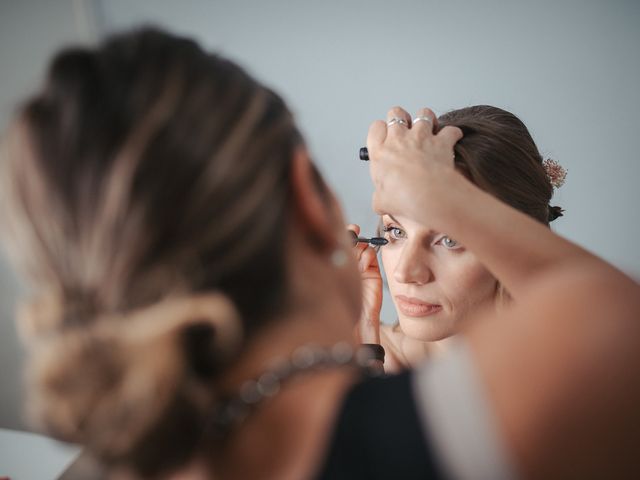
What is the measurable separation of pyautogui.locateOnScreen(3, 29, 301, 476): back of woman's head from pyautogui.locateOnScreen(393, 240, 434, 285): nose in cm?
65

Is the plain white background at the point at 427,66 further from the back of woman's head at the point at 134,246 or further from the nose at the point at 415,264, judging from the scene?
the back of woman's head at the point at 134,246

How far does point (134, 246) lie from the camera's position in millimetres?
341

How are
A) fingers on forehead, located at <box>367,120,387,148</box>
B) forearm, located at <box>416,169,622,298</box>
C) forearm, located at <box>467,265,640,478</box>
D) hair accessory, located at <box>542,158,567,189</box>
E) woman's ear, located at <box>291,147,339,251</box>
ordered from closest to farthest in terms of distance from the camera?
1. forearm, located at <box>467,265,640,478</box>
2. woman's ear, located at <box>291,147,339,251</box>
3. forearm, located at <box>416,169,622,298</box>
4. fingers on forehead, located at <box>367,120,387,148</box>
5. hair accessory, located at <box>542,158,567,189</box>

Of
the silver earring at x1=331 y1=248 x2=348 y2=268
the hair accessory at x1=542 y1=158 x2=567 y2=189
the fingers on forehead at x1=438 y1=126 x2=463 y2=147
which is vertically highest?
the fingers on forehead at x1=438 y1=126 x2=463 y2=147

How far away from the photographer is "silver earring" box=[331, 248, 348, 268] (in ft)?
1.47

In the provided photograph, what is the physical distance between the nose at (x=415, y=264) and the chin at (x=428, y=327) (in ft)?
0.32

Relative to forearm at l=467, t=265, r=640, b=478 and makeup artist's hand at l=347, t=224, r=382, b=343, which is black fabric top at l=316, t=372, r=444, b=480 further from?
makeup artist's hand at l=347, t=224, r=382, b=343

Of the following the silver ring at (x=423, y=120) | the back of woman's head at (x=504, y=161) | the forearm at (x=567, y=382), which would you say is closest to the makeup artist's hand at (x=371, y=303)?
the back of woman's head at (x=504, y=161)

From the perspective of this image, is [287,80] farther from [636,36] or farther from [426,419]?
[426,419]

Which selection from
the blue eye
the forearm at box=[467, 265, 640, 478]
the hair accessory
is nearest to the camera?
the forearm at box=[467, 265, 640, 478]

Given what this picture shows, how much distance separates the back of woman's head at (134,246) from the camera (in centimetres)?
34

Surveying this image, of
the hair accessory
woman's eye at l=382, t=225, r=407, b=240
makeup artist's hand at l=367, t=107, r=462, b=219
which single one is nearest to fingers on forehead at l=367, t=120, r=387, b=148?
makeup artist's hand at l=367, t=107, r=462, b=219

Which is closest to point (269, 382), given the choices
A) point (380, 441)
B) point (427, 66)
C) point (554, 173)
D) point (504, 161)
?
point (380, 441)

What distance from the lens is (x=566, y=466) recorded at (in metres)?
0.32
